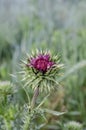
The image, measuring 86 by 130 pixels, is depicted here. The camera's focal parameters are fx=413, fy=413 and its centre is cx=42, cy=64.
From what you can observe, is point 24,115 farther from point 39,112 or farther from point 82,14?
point 82,14

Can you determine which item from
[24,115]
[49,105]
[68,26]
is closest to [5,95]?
[24,115]

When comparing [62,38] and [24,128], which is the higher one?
[62,38]

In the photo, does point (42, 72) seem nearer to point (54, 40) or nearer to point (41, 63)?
point (41, 63)

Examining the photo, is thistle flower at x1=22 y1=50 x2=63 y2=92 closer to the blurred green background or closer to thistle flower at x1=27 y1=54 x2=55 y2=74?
thistle flower at x1=27 y1=54 x2=55 y2=74

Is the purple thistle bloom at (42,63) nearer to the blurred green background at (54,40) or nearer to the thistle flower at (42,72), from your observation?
the thistle flower at (42,72)

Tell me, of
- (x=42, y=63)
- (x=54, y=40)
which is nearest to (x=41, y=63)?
(x=42, y=63)

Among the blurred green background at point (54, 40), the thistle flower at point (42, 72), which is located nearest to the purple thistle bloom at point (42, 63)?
the thistle flower at point (42, 72)

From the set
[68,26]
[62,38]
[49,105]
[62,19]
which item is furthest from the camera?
[62,19]
